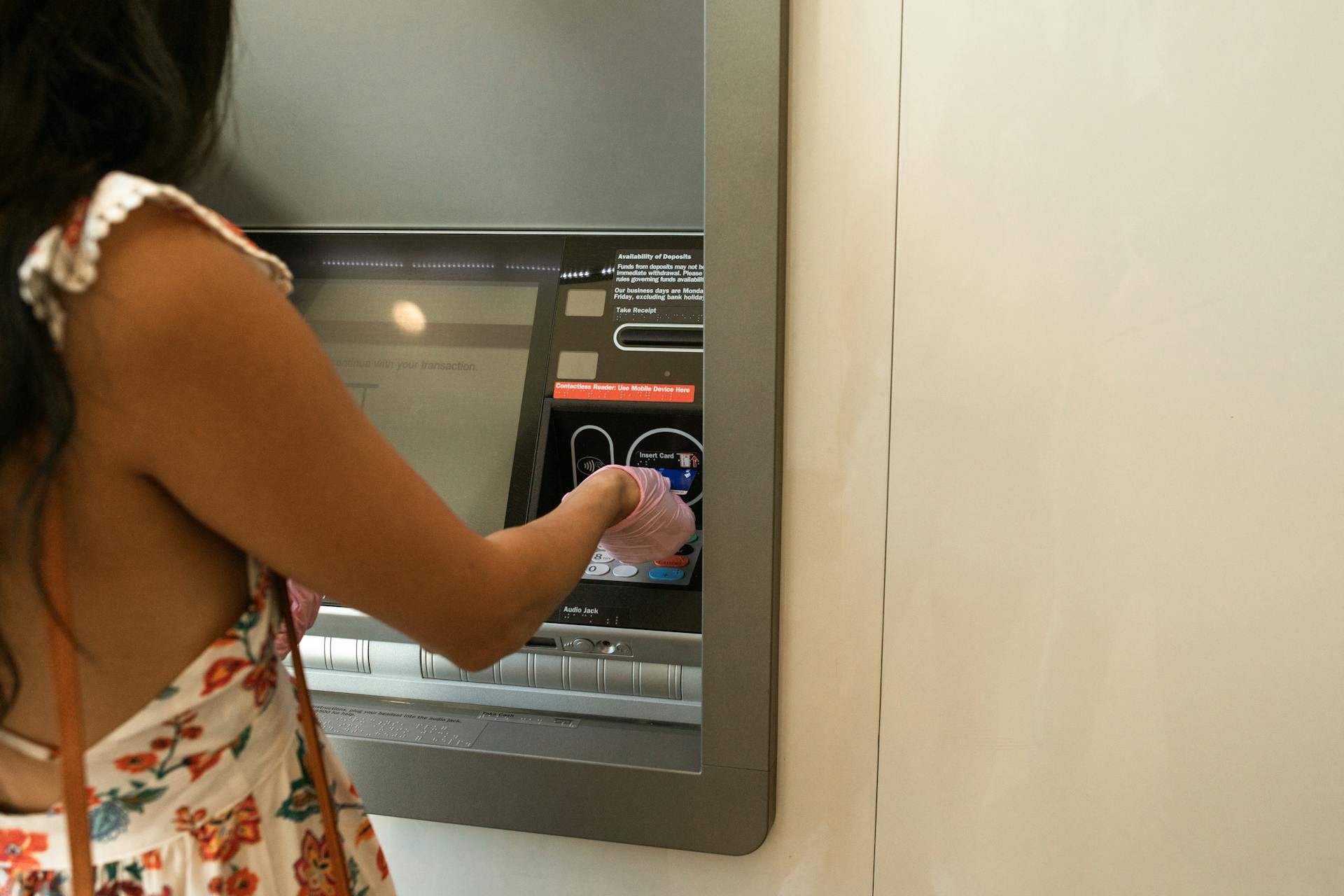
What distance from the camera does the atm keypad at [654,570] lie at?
1.12 meters

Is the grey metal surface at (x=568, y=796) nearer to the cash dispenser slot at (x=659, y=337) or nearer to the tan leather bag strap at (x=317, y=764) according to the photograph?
the tan leather bag strap at (x=317, y=764)

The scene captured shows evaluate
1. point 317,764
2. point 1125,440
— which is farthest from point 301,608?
point 1125,440

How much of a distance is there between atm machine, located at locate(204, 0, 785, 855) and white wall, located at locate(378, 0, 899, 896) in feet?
0.12

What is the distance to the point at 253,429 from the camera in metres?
0.52

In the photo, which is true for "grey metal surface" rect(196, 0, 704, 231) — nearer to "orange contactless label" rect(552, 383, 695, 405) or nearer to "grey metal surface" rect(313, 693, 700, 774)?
"orange contactless label" rect(552, 383, 695, 405)

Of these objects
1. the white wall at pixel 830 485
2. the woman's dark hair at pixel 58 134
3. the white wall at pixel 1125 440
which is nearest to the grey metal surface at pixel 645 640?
the white wall at pixel 830 485

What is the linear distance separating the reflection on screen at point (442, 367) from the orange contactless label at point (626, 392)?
0.25 ft

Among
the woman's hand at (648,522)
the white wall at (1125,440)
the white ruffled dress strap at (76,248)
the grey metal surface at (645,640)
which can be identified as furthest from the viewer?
the grey metal surface at (645,640)

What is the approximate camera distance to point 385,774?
1.14 meters

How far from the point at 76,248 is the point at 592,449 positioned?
743 millimetres

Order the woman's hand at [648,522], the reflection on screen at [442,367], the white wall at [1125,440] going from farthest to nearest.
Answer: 1. the reflection on screen at [442,367]
2. the woman's hand at [648,522]
3. the white wall at [1125,440]

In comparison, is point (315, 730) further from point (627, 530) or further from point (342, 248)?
point (342, 248)

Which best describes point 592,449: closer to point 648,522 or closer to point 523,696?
point 648,522

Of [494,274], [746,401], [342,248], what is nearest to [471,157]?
[494,274]
